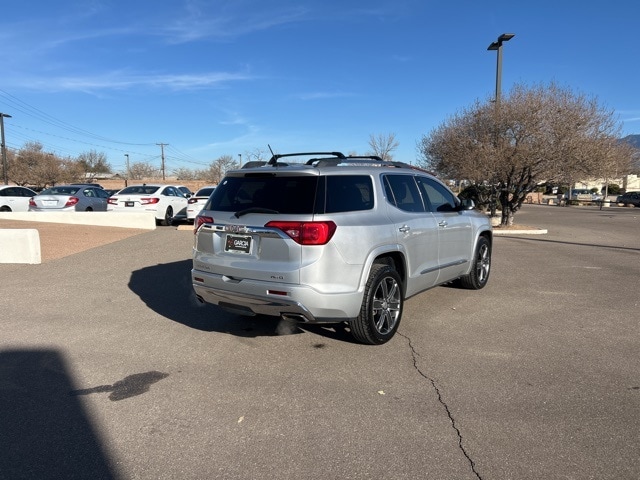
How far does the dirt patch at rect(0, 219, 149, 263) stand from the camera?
1099cm

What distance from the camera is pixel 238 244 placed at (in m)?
4.57

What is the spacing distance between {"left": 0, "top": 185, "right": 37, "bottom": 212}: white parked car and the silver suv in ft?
61.6

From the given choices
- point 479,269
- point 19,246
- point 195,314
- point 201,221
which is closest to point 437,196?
point 479,269

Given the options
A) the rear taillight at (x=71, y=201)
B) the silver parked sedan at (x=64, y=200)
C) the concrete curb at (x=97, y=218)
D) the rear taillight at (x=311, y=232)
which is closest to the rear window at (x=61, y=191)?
the silver parked sedan at (x=64, y=200)

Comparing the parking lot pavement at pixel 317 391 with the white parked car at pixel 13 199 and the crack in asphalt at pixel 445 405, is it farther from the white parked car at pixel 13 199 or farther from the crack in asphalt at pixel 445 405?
the white parked car at pixel 13 199

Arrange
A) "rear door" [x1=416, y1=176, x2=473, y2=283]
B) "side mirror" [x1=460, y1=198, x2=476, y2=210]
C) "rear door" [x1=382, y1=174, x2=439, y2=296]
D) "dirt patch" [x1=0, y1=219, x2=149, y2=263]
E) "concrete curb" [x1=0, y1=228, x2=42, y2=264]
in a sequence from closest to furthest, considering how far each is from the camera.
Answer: "rear door" [x1=382, y1=174, x2=439, y2=296] < "rear door" [x1=416, y1=176, x2=473, y2=283] < "side mirror" [x1=460, y1=198, x2=476, y2=210] < "concrete curb" [x1=0, y1=228, x2=42, y2=264] < "dirt patch" [x1=0, y1=219, x2=149, y2=263]

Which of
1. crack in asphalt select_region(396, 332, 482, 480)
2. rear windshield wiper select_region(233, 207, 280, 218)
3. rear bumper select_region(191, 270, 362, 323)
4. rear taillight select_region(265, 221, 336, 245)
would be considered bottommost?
crack in asphalt select_region(396, 332, 482, 480)

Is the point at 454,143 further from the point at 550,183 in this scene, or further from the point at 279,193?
the point at 279,193

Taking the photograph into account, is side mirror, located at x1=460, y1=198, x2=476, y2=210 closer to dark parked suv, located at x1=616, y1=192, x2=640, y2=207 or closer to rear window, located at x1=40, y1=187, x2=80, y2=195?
rear window, located at x1=40, y1=187, x2=80, y2=195

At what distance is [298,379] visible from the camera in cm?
411

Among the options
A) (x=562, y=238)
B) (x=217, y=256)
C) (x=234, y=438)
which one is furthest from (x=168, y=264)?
(x=562, y=238)

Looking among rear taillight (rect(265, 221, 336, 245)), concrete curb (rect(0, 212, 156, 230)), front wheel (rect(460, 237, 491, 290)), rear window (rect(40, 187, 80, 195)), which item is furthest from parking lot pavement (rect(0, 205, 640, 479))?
rear window (rect(40, 187, 80, 195))

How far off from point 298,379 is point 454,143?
52.4ft

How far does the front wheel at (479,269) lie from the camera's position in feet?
23.6
